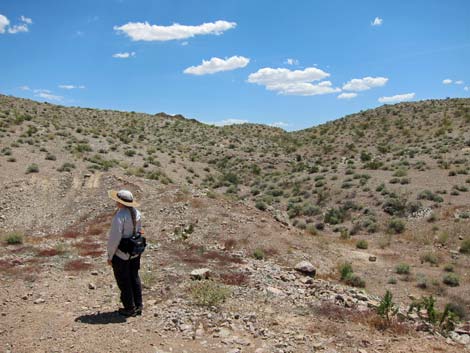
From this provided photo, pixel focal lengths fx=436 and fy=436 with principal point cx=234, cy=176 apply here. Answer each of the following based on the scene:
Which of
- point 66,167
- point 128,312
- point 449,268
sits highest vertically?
point 66,167

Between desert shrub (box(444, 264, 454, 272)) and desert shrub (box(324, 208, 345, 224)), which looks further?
desert shrub (box(324, 208, 345, 224))

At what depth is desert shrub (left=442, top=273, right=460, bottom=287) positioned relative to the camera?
12.7 m

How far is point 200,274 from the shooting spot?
31.3 feet

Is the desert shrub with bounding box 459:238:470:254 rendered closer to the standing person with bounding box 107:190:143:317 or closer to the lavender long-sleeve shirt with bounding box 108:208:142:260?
the standing person with bounding box 107:190:143:317

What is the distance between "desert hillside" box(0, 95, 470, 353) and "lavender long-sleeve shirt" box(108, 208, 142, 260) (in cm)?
117

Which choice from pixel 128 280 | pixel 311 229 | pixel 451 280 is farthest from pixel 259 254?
pixel 311 229

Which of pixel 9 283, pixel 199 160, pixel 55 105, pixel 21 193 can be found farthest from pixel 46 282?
pixel 55 105

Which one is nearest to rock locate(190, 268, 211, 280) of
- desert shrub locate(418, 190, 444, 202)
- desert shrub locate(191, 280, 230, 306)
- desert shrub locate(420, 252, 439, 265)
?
desert shrub locate(191, 280, 230, 306)

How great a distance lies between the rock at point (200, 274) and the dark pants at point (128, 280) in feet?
7.30

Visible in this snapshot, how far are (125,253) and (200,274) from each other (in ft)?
9.48

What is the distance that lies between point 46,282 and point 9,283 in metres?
0.71

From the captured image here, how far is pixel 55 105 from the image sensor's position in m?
56.9

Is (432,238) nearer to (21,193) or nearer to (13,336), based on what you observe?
(13,336)

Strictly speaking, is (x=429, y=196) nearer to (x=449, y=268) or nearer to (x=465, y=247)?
(x=465, y=247)
